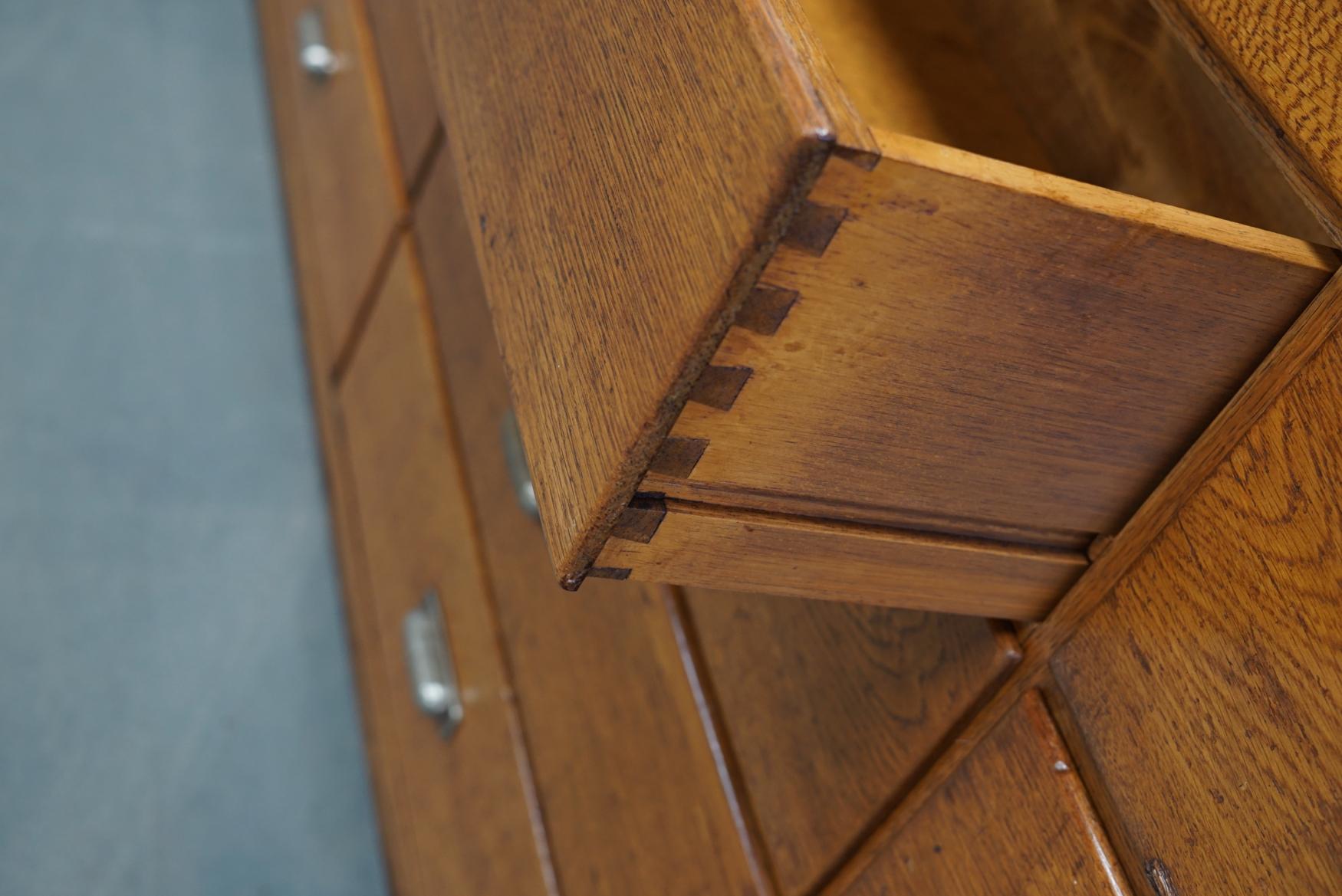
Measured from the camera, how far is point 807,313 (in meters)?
0.33

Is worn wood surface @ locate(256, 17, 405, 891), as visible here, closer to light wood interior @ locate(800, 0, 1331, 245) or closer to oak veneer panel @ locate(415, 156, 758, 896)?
oak veneer panel @ locate(415, 156, 758, 896)

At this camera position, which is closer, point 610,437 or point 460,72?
point 610,437

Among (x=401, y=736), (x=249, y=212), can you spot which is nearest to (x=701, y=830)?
(x=401, y=736)

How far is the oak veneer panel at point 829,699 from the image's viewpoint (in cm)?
55

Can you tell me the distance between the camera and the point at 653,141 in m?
0.35

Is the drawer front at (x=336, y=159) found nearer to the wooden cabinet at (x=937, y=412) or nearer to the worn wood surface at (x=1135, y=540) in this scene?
the wooden cabinet at (x=937, y=412)

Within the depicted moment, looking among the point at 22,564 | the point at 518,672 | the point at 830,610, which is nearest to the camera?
the point at 830,610

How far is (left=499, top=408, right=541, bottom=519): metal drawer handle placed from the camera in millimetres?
825

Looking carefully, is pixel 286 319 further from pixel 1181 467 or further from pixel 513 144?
pixel 1181 467

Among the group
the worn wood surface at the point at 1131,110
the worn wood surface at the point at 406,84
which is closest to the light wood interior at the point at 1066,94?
the worn wood surface at the point at 1131,110

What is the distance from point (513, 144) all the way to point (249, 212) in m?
1.37

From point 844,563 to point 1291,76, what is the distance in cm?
22

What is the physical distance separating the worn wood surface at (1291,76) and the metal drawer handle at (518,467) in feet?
1.77

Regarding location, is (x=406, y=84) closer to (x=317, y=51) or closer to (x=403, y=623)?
(x=317, y=51)
